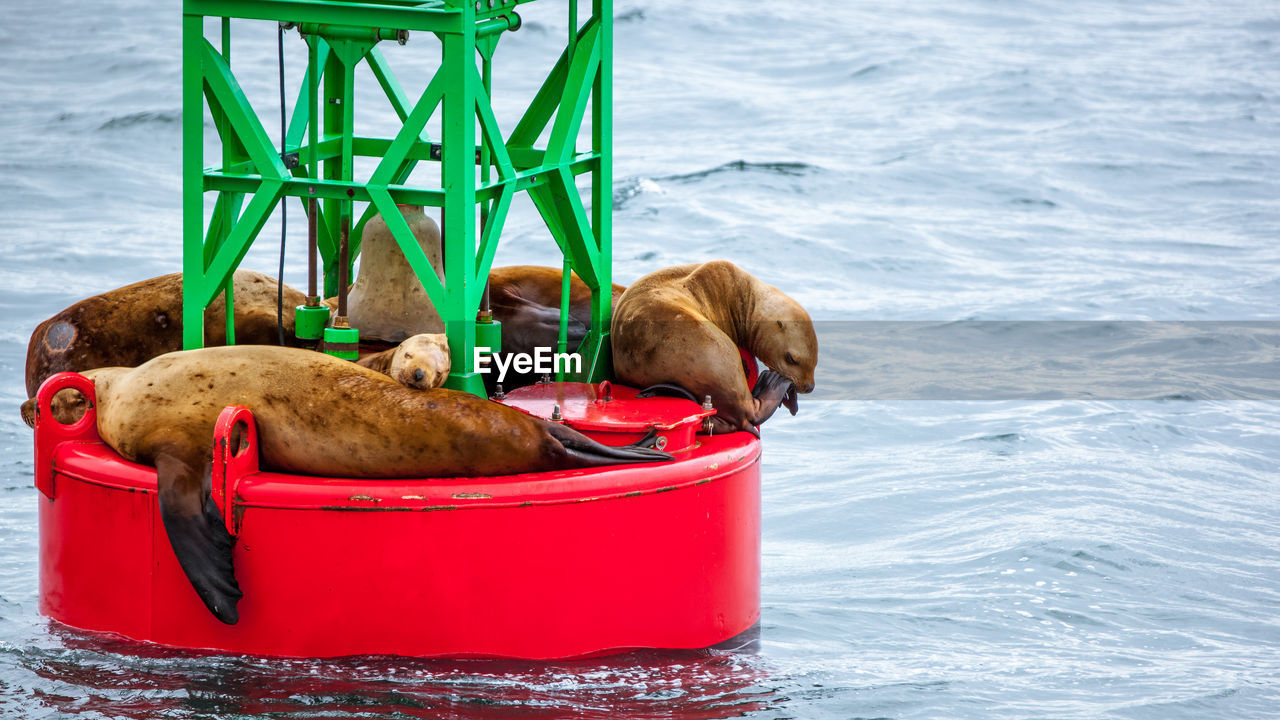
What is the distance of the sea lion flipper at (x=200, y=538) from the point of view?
489 centimetres

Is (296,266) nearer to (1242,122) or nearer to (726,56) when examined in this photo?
(726,56)

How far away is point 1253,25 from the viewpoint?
2903 cm

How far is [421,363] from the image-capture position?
5227 millimetres

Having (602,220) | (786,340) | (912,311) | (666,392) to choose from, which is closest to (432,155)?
(602,220)

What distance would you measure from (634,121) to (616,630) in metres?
16.2

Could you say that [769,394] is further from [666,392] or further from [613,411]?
[613,411]

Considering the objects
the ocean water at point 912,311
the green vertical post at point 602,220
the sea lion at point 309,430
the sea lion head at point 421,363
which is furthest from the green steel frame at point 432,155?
the ocean water at point 912,311

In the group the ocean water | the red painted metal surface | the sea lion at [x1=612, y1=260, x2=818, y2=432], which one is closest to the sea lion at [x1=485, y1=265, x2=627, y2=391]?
the sea lion at [x1=612, y1=260, x2=818, y2=432]

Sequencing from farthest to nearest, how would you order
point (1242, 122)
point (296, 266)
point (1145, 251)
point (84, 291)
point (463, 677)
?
1. point (1242, 122)
2. point (1145, 251)
3. point (296, 266)
4. point (84, 291)
5. point (463, 677)

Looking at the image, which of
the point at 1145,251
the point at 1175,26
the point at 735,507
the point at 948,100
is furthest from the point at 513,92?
the point at 735,507

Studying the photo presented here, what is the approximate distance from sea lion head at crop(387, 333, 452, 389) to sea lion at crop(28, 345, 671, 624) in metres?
0.04

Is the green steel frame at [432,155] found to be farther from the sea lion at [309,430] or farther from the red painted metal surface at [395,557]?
the red painted metal surface at [395,557]

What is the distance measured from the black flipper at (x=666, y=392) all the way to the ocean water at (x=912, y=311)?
3.26ft

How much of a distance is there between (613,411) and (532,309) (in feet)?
3.72
